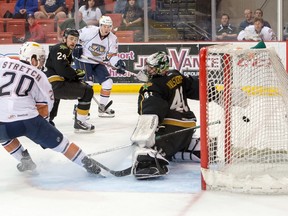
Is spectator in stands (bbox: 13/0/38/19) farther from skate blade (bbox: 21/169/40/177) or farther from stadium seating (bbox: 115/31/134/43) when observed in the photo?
skate blade (bbox: 21/169/40/177)

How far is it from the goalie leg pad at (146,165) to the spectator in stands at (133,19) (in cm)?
516

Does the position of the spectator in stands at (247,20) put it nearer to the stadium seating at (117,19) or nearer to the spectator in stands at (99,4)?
the stadium seating at (117,19)

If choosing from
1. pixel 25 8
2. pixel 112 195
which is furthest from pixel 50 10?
pixel 112 195

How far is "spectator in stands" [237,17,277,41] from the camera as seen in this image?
27.6 ft

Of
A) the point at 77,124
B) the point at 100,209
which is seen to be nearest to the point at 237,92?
the point at 100,209

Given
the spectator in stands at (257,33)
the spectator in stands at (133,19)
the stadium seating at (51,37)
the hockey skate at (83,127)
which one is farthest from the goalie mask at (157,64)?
the stadium seating at (51,37)

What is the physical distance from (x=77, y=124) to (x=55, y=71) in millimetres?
490

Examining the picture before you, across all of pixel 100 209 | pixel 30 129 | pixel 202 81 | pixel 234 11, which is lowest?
pixel 100 209

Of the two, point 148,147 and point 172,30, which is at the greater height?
point 172,30

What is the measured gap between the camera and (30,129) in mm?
3680

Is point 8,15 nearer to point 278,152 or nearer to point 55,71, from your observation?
point 55,71

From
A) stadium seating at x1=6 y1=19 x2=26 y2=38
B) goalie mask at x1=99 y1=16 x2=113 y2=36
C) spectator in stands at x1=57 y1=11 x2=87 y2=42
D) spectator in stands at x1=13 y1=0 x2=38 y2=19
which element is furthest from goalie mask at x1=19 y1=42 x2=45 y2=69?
spectator in stands at x1=13 y1=0 x2=38 y2=19

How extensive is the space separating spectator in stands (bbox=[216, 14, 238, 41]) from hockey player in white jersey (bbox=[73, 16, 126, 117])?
85.9 inches

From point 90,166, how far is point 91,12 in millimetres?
5394
